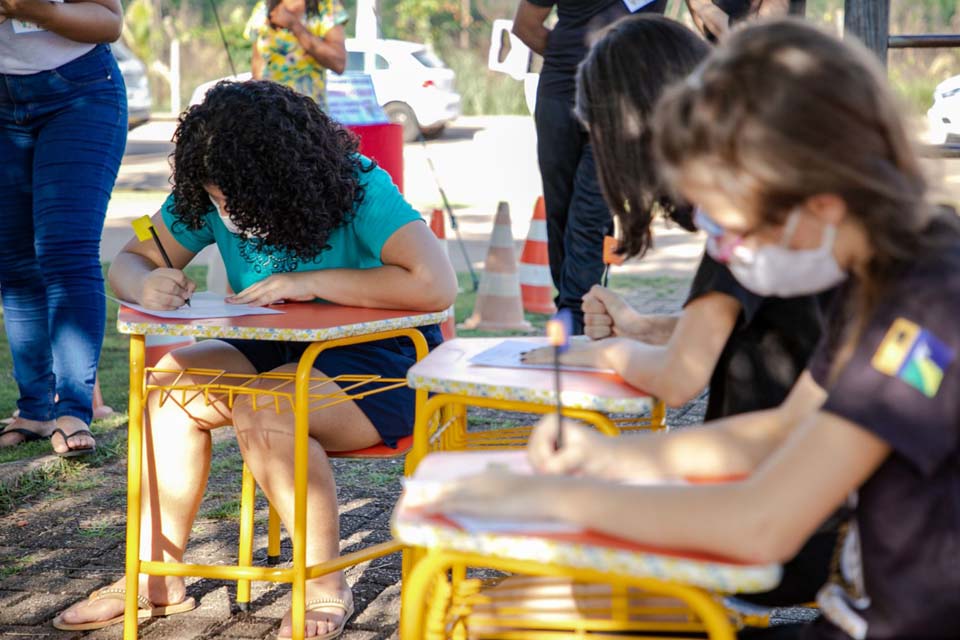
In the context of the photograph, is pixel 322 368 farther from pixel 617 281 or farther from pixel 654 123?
pixel 617 281

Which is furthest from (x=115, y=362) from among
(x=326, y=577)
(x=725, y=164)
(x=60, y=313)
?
(x=725, y=164)

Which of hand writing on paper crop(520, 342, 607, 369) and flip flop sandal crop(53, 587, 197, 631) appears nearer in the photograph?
hand writing on paper crop(520, 342, 607, 369)

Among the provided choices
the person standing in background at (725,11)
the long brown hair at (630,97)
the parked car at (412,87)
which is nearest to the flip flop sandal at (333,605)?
the long brown hair at (630,97)

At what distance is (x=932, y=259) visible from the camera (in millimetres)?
1313

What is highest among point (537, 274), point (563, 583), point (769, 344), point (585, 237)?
point (769, 344)

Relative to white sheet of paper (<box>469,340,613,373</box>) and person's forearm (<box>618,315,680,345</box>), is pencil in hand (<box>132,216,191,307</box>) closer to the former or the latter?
white sheet of paper (<box>469,340,613,373</box>)

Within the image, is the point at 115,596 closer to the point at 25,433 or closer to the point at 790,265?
the point at 25,433

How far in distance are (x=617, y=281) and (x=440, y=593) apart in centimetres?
627

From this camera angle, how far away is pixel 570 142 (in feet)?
15.8

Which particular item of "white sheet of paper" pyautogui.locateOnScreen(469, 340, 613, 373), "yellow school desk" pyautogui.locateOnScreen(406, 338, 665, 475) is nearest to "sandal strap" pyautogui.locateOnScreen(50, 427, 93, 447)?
"yellow school desk" pyautogui.locateOnScreen(406, 338, 665, 475)

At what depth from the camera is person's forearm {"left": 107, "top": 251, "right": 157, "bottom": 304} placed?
2824 millimetres

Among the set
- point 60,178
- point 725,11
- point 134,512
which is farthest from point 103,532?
point 725,11

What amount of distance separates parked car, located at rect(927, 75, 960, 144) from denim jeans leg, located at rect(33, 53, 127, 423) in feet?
8.72

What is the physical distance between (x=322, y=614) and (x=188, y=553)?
2.47 feet
